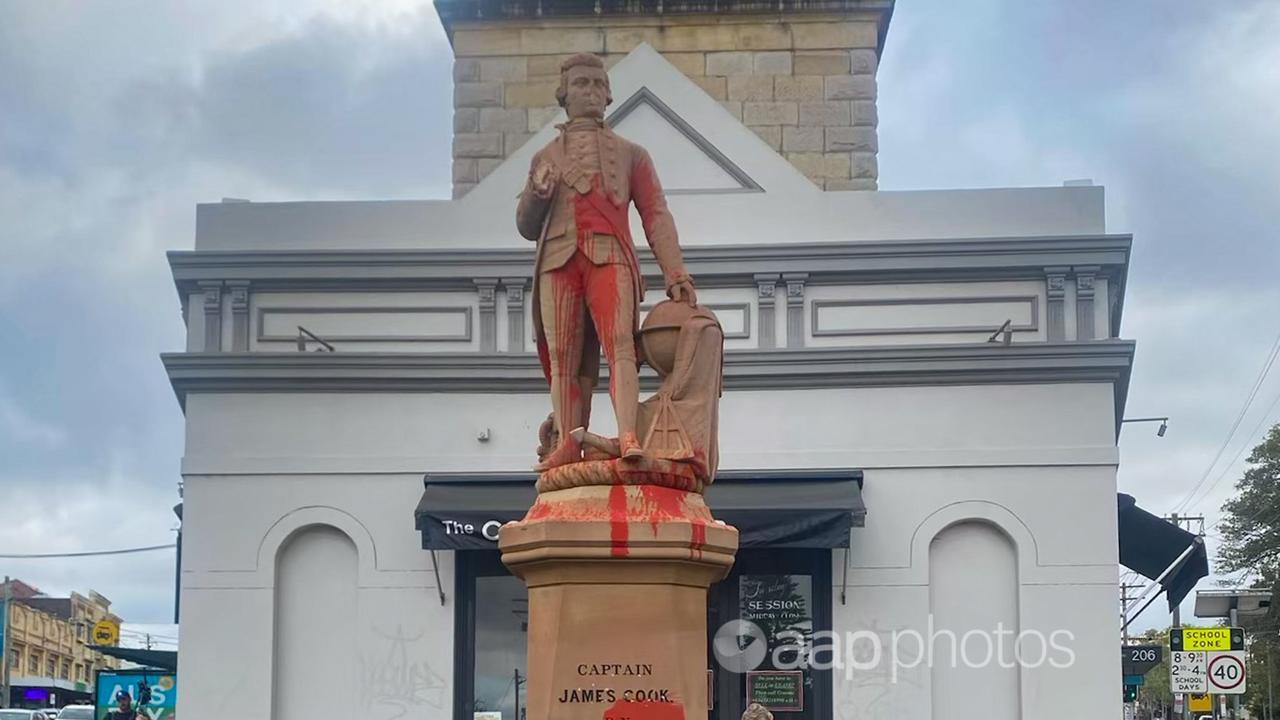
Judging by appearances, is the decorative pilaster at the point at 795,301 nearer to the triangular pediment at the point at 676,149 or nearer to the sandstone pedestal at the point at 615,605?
the triangular pediment at the point at 676,149

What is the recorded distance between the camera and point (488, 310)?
16.6 m

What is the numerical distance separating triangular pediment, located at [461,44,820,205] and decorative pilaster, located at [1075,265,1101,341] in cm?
274


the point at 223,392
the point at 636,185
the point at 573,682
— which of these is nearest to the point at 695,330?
the point at 636,185

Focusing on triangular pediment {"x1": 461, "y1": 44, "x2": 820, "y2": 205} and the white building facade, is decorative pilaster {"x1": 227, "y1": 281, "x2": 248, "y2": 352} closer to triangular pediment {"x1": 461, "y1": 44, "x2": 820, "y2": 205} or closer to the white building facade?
the white building facade

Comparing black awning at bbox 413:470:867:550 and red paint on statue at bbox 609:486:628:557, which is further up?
black awning at bbox 413:470:867:550

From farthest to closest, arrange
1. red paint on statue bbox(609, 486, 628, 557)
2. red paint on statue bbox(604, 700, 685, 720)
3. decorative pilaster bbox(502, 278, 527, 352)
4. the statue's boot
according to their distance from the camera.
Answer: decorative pilaster bbox(502, 278, 527, 352) < the statue's boot < red paint on statue bbox(609, 486, 628, 557) < red paint on statue bbox(604, 700, 685, 720)

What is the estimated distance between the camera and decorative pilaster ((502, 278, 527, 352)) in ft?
54.2

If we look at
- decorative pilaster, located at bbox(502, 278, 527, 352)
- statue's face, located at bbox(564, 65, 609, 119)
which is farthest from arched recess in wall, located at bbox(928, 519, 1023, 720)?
statue's face, located at bbox(564, 65, 609, 119)

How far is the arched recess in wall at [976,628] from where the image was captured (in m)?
15.8

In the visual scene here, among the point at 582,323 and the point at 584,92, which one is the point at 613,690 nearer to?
the point at 582,323

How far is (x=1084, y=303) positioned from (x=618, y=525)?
30.1ft

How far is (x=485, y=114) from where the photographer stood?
782 inches

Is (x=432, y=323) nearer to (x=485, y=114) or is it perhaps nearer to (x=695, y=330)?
(x=485, y=114)

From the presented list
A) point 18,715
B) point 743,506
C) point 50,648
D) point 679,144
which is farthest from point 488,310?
point 50,648
